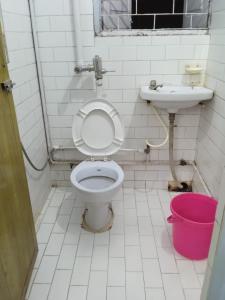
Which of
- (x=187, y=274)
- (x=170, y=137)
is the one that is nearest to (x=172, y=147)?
(x=170, y=137)

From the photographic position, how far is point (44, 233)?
1891 millimetres

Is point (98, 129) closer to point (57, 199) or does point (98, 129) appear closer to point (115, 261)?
point (57, 199)

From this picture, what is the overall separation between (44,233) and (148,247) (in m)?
0.77

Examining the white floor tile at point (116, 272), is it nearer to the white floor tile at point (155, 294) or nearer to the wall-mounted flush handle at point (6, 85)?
the white floor tile at point (155, 294)

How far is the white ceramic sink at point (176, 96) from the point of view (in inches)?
71.7

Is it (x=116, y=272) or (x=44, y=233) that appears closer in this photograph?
(x=116, y=272)

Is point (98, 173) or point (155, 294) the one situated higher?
point (98, 173)

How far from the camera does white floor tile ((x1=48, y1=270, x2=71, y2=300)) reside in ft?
4.64

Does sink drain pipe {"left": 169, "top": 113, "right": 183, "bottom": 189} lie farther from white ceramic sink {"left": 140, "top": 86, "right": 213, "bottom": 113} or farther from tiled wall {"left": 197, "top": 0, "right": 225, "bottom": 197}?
tiled wall {"left": 197, "top": 0, "right": 225, "bottom": 197}

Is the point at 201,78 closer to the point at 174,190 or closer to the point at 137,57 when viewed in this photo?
the point at 137,57

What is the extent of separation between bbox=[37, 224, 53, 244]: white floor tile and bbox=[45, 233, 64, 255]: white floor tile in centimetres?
4

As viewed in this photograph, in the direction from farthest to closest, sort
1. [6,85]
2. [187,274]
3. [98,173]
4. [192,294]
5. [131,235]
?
[98,173]
[131,235]
[187,274]
[192,294]
[6,85]

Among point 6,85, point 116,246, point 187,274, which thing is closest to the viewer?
point 6,85

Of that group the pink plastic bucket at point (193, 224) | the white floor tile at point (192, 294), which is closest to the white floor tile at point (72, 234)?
the pink plastic bucket at point (193, 224)
